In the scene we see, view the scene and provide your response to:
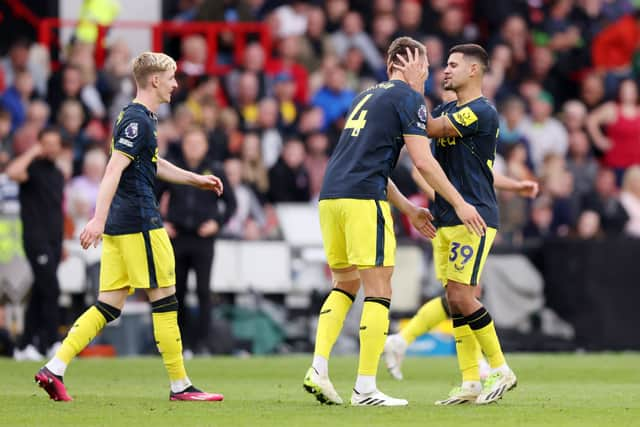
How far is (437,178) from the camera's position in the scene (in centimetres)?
912

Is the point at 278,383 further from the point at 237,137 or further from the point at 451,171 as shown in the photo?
the point at 237,137

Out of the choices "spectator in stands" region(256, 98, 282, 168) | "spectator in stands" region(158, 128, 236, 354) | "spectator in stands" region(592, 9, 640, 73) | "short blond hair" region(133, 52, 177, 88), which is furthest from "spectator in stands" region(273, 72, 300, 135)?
"short blond hair" region(133, 52, 177, 88)

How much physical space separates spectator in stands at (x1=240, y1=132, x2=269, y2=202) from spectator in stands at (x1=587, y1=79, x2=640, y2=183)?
5.49m

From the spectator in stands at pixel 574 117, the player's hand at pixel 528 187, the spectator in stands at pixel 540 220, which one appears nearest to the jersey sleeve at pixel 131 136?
the player's hand at pixel 528 187

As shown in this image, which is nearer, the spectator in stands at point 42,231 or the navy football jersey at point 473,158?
the navy football jersey at point 473,158

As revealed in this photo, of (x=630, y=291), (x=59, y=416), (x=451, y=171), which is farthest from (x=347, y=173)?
(x=630, y=291)

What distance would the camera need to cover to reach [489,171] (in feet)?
32.3

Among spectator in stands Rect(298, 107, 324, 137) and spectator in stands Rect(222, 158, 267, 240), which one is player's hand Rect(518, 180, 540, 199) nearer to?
spectator in stands Rect(222, 158, 267, 240)

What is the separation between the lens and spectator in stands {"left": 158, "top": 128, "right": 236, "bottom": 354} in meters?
15.6

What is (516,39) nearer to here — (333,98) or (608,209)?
(333,98)

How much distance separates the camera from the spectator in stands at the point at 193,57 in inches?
779

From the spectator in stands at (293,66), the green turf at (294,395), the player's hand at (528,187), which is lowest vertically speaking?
the green turf at (294,395)

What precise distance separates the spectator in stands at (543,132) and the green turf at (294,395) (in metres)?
5.56

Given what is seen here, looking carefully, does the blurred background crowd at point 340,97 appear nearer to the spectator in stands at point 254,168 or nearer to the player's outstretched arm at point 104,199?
the spectator in stands at point 254,168
